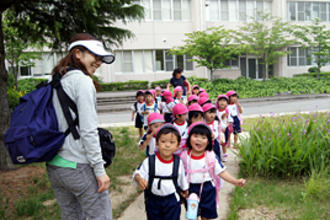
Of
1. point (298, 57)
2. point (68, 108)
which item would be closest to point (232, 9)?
point (298, 57)

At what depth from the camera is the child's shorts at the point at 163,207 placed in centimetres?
276

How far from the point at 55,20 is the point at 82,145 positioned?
157 inches

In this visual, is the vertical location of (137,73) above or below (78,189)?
above

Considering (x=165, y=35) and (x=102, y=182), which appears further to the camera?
(x=165, y=35)

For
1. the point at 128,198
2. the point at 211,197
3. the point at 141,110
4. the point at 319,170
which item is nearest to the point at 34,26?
the point at 141,110

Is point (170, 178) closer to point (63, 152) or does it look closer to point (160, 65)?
point (63, 152)

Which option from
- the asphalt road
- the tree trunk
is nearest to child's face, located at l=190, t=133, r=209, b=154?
the tree trunk

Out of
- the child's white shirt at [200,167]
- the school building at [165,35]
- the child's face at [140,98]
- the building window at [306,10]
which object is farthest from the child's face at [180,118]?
the building window at [306,10]

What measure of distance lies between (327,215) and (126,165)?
370 cm

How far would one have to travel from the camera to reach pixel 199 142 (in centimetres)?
300

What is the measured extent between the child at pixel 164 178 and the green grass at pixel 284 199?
1.08 m

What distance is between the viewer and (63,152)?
6.80 ft

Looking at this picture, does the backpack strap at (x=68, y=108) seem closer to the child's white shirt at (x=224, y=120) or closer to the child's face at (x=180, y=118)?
the child's face at (x=180, y=118)

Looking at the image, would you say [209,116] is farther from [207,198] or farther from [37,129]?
[37,129]
